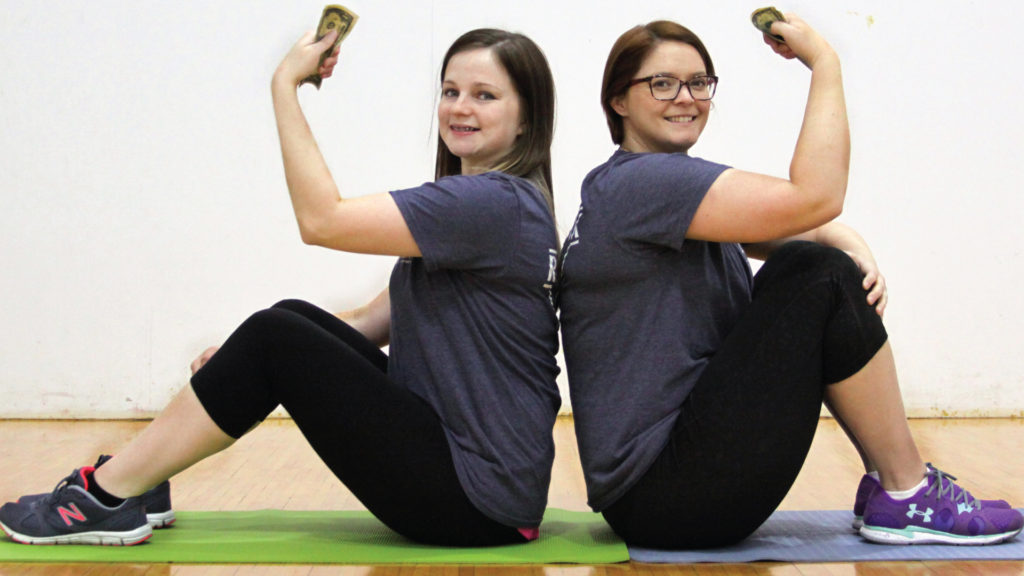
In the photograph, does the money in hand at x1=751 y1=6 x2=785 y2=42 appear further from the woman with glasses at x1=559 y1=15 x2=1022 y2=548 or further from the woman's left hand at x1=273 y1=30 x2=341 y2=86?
the woman's left hand at x1=273 y1=30 x2=341 y2=86

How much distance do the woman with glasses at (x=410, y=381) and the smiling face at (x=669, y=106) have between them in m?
0.21

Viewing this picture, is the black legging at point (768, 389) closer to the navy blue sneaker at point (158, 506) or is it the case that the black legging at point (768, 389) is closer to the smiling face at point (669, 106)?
the smiling face at point (669, 106)

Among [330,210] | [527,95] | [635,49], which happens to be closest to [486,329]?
[330,210]

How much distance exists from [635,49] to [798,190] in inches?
15.8

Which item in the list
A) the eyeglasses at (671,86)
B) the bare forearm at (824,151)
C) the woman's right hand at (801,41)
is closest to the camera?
the bare forearm at (824,151)

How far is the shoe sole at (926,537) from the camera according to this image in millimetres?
1594

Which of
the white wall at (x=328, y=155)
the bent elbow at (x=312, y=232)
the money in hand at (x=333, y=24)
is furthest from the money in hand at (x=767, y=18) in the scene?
the white wall at (x=328, y=155)

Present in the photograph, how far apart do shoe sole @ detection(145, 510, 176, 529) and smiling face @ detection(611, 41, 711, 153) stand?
3.37ft

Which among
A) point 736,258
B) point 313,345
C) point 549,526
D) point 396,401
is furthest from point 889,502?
point 313,345

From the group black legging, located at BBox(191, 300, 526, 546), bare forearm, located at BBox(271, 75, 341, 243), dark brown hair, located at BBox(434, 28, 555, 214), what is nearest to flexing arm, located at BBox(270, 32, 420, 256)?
bare forearm, located at BBox(271, 75, 341, 243)

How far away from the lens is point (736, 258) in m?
1.67

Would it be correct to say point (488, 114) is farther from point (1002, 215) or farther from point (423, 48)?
point (1002, 215)

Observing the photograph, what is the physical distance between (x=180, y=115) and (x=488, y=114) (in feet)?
7.36

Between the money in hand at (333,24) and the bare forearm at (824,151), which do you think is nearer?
the bare forearm at (824,151)
